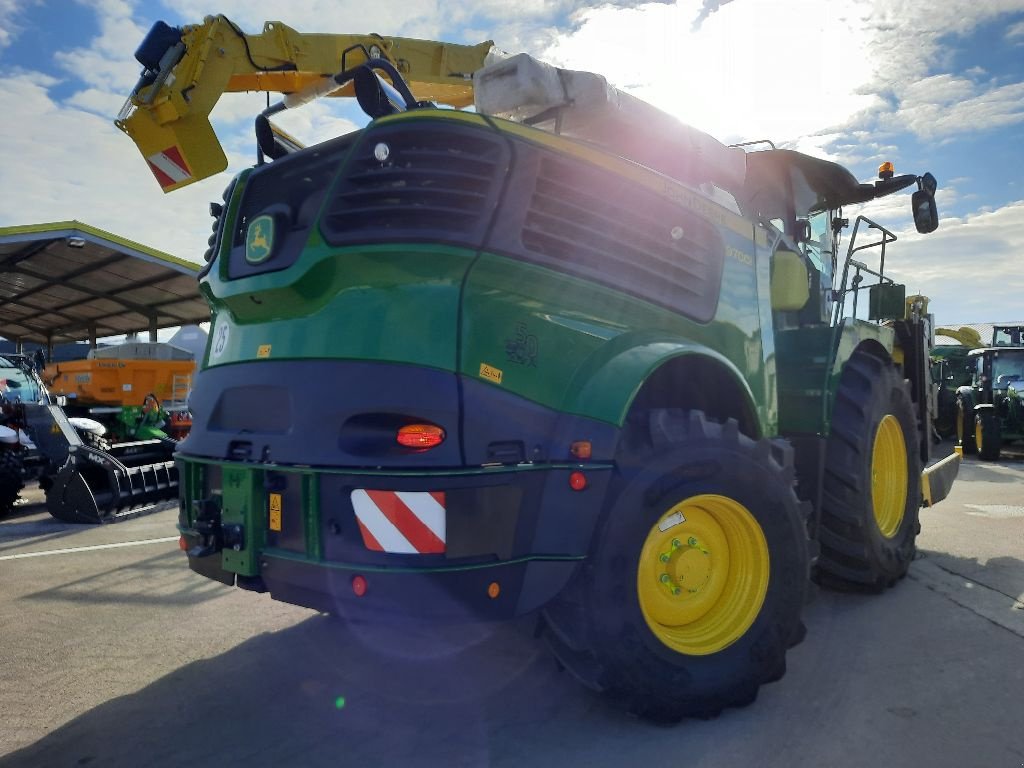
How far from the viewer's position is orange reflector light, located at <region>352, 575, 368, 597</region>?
2.40 meters

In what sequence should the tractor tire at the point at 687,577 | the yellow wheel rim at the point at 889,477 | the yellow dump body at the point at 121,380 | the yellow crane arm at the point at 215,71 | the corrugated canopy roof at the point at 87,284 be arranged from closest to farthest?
the tractor tire at the point at 687,577 < the yellow wheel rim at the point at 889,477 < the yellow crane arm at the point at 215,71 < the corrugated canopy roof at the point at 87,284 < the yellow dump body at the point at 121,380

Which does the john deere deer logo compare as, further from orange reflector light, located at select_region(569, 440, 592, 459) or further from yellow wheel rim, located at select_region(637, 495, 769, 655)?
yellow wheel rim, located at select_region(637, 495, 769, 655)

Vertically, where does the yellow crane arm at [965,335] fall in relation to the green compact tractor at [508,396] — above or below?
above

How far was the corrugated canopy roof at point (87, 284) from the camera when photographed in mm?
12628

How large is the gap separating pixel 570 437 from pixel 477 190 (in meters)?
0.90

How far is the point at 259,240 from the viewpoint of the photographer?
9.54 ft

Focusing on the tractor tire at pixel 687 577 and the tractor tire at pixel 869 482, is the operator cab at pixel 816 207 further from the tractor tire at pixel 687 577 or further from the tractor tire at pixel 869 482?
the tractor tire at pixel 687 577

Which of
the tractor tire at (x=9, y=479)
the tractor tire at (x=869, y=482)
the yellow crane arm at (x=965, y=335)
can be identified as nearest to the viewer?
the tractor tire at (x=869, y=482)

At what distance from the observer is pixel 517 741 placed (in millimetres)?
2645

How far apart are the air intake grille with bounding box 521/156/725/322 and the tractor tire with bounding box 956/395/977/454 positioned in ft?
42.0

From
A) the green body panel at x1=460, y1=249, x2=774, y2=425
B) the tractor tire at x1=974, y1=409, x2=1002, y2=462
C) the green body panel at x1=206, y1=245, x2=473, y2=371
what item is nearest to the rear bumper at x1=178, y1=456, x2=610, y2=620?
the green body panel at x1=460, y1=249, x2=774, y2=425

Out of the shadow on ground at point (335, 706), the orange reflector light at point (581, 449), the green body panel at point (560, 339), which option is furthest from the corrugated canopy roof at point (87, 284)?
the orange reflector light at point (581, 449)

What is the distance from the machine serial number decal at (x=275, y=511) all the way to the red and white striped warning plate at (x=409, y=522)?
0.45m

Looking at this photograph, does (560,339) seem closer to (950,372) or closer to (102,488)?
(102,488)
